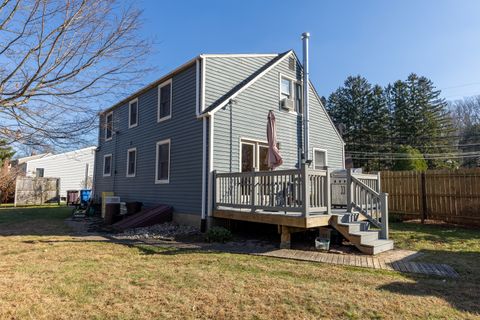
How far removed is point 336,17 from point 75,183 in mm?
26207

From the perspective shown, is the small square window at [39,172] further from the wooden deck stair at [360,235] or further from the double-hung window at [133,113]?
the wooden deck stair at [360,235]

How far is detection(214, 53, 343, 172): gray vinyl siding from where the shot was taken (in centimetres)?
974

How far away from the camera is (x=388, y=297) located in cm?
382

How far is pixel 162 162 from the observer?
11.6m

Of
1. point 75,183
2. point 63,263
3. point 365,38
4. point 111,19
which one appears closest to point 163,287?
point 63,263

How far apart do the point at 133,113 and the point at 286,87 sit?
7.00m

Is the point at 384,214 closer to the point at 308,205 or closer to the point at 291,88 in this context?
the point at 308,205

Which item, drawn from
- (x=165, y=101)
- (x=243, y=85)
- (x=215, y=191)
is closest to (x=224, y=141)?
(x=215, y=191)

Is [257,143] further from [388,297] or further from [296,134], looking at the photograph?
[388,297]

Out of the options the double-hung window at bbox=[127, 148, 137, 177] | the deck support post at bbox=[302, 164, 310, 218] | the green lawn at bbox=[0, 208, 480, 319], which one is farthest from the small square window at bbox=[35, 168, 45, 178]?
the deck support post at bbox=[302, 164, 310, 218]

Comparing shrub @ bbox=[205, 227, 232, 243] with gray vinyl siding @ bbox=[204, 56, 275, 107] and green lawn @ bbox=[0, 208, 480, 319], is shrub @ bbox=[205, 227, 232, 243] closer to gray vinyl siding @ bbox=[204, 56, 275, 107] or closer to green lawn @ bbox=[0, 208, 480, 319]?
green lawn @ bbox=[0, 208, 480, 319]

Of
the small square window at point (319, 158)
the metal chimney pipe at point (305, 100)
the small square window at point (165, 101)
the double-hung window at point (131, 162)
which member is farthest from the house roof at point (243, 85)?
the double-hung window at point (131, 162)

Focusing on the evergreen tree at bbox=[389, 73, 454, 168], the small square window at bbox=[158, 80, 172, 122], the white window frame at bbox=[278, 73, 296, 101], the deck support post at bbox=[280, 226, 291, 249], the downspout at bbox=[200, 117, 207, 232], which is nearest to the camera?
the deck support post at bbox=[280, 226, 291, 249]

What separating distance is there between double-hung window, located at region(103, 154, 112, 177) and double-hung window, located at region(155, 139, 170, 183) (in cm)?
524
